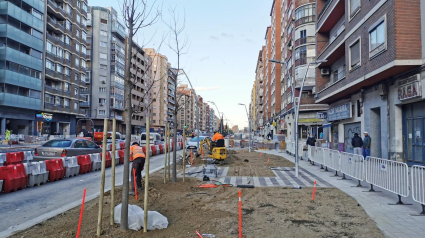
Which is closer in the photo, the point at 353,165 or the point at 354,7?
the point at 353,165

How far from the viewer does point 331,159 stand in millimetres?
13234

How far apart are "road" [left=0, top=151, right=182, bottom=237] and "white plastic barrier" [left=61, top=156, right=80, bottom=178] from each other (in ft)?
1.99

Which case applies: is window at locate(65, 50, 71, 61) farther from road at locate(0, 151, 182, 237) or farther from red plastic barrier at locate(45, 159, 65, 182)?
road at locate(0, 151, 182, 237)

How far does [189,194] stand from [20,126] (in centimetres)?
4183

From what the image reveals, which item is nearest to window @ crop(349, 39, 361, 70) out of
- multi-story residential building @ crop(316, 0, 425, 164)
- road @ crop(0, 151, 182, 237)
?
multi-story residential building @ crop(316, 0, 425, 164)

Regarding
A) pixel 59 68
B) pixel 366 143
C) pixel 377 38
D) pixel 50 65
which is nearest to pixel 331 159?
pixel 366 143

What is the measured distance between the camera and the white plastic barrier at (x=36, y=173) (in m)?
9.53

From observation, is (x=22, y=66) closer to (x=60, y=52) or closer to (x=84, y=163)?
(x=60, y=52)

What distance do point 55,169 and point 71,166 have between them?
109cm

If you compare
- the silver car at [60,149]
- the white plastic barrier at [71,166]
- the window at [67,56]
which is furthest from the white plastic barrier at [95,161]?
the window at [67,56]

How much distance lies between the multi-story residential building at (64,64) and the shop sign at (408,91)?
142 ft

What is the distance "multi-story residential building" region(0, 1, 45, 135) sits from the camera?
1420 inches

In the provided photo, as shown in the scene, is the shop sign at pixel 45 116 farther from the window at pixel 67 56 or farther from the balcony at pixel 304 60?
the balcony at pixel 304 60

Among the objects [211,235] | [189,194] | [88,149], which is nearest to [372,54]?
[189,194]
